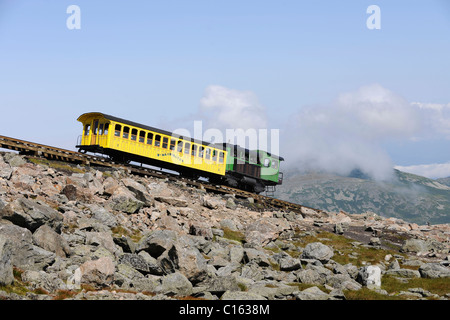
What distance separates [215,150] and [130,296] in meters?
31.6

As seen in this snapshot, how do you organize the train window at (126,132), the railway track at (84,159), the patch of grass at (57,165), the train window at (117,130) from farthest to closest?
1. the train window at (126,132)
2. the train window at (117,130)
3. the railway track at (84,159)
4. the patch of grass at (57,165)

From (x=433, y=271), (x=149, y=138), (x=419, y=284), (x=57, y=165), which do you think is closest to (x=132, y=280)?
(x=419, y=284)

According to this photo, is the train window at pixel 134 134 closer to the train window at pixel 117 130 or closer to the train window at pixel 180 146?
the train window at pixel 117 130

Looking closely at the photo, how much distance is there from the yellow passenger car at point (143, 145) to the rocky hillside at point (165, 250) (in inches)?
122

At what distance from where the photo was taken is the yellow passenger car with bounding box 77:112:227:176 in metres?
37.2

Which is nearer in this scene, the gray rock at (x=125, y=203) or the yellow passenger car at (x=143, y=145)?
the gray rock at (x=125, y=203)

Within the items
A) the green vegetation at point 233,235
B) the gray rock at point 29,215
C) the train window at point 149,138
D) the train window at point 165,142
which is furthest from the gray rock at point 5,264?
the train window at point 165,142

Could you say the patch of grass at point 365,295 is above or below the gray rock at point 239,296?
below

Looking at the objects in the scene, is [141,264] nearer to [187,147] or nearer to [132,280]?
[132,280]

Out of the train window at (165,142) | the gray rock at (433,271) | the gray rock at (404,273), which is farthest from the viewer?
the train window at (165,142)

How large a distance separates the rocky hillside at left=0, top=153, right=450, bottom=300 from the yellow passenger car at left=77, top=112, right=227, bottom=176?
10.2 ft

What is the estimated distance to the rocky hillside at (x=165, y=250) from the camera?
15.1m

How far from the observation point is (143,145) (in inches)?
1529
